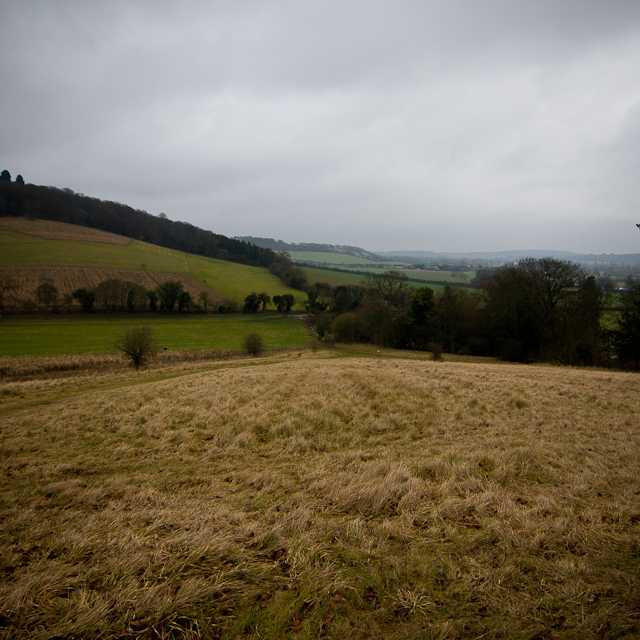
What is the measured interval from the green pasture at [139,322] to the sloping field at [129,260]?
13.4 meters

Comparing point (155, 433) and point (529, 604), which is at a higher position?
point (529, 604)

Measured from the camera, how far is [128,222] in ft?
360

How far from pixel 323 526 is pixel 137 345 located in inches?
1120

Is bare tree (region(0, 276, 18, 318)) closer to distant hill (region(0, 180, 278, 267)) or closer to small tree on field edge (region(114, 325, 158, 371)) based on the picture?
small tree on field edge (region(114, 325, 158, 371))

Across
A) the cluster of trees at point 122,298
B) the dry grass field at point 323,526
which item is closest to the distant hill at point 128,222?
the cluster of trees at point 122,298

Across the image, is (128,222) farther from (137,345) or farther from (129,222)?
(137,345)

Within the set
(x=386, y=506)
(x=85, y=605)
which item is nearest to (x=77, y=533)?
(x=85, y=605)

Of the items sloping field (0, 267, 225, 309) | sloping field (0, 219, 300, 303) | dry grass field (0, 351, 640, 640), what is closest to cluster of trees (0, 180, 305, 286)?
sloping field (0, 219, 300, 303)

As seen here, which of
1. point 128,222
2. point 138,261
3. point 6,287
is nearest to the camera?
point 6,287

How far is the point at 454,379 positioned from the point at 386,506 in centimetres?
1047

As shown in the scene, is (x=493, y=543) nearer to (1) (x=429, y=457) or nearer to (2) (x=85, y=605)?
(1) (x=429, y=457)

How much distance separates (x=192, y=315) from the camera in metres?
68.2

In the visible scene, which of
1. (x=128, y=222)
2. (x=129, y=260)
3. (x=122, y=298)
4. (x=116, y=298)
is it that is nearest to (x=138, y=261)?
(x=129, y=260)

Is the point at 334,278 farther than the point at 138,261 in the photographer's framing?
Yes
